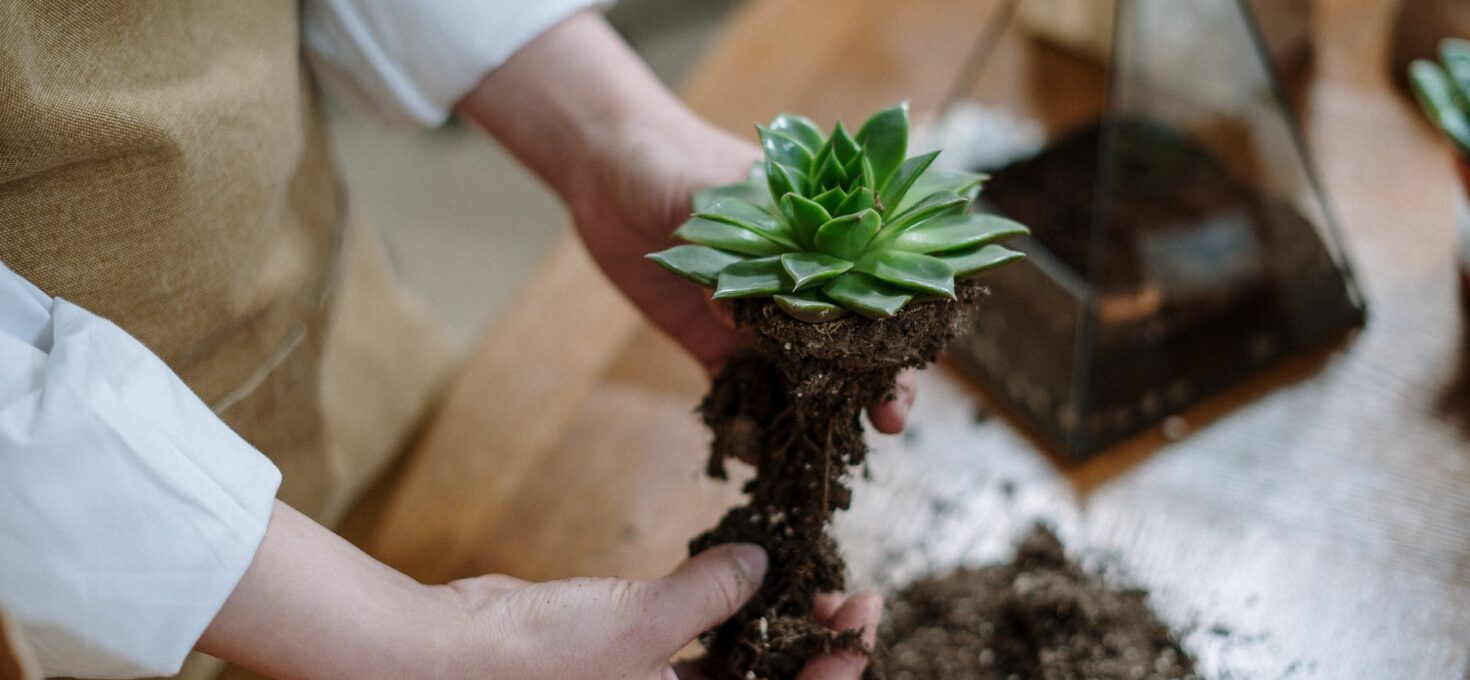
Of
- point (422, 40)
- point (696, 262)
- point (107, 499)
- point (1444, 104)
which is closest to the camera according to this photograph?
point (107, 499)

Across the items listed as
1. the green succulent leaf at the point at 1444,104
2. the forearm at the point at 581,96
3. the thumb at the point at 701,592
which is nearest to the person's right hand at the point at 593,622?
the thumb at the point at 701,592

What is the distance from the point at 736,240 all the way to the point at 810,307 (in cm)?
8

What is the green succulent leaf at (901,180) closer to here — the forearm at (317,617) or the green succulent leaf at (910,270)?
the green succulent leaf at (910,270)

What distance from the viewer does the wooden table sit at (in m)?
0.85

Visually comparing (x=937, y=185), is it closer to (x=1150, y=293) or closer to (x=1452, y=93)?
(x=1150, y=293)

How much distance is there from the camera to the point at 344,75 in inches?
37.2

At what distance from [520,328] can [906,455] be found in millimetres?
424

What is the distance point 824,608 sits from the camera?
801 millimetres

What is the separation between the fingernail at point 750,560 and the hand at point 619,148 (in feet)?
0.63

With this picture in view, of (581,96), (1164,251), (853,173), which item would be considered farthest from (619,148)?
(1164,251)

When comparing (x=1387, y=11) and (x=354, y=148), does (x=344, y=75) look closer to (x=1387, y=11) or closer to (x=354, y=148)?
(x=1387, y=11)

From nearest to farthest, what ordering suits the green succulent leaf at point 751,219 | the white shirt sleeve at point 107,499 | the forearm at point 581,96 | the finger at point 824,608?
the white shirt sleeve at point 107,499
the green succulent leaf at point 751,219
the finger at point 824,608
the forearm at point 581,96

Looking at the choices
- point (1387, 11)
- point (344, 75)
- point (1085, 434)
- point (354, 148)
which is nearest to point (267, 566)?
point (344, 75)

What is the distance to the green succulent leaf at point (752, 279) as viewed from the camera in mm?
640
